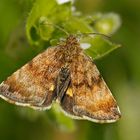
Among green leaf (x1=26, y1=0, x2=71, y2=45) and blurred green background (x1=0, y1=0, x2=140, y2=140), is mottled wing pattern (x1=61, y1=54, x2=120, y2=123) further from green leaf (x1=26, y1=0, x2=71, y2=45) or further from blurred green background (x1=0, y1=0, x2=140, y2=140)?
blurred green background (x1=0, y1=0, x2=140, y2=140)

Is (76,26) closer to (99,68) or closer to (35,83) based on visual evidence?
(35,83)

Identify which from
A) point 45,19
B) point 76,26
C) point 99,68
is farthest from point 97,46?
point 99,68

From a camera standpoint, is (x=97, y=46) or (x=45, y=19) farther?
(x=45, y=19)

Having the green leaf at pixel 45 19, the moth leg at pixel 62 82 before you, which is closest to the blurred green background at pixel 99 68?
the green leaf at pixel 45 19

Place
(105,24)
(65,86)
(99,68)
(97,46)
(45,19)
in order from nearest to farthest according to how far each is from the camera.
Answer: (65,86) < (97,46) < (45,19) < (105,24) < (99,68)

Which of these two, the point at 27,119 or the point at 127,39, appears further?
the point at 127,39

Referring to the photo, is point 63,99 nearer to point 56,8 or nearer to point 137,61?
point 56,8

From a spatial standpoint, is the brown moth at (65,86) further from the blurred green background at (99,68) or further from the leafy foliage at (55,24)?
the blurred green background at (99,68)

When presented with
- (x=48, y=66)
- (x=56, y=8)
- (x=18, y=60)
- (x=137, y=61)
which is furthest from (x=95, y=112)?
(x=137, y=61)
